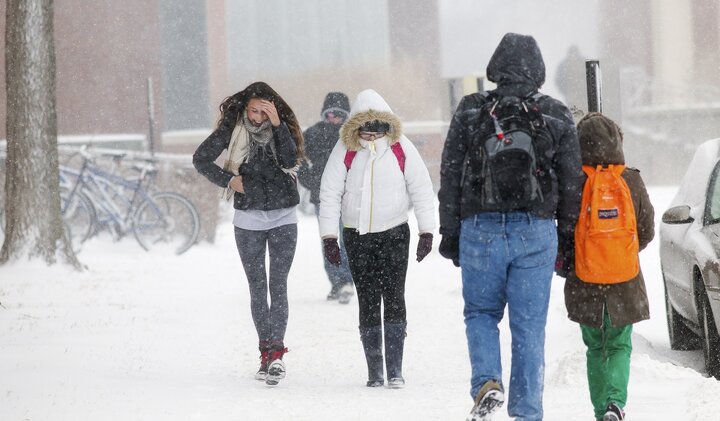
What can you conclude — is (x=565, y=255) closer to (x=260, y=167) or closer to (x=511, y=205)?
(x=511, y=205)

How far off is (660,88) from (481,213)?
97.3ft

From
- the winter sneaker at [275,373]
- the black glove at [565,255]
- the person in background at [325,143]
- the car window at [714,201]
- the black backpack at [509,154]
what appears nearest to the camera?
the black backpack at [509,154]

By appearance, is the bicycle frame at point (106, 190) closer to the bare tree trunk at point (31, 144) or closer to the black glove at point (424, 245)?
the bare tree trunk at point (31, 144)

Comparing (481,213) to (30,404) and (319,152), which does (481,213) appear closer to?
(30,404)

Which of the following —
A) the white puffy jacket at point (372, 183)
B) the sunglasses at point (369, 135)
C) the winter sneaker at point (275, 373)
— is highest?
the sunglasses at point (369, 135)

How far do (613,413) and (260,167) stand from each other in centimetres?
267

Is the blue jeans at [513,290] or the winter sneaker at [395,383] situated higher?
the blue jeans at [513,290]

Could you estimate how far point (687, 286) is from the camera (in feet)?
23.6

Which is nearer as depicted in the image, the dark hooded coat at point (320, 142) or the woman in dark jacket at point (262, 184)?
the woman in dark jacket at point (262, 184)

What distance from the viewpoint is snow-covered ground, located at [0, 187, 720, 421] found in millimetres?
5660

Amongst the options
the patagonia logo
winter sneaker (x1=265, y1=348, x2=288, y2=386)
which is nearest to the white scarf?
winter sneaker (x1=265, y1=348, x2=288, y2=386)

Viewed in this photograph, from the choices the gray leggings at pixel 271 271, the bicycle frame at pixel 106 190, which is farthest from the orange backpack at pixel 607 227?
the bicycle frame at pixel 106 190

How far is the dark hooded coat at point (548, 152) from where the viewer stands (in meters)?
4.73

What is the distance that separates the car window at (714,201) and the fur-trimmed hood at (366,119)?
2.08 meters
